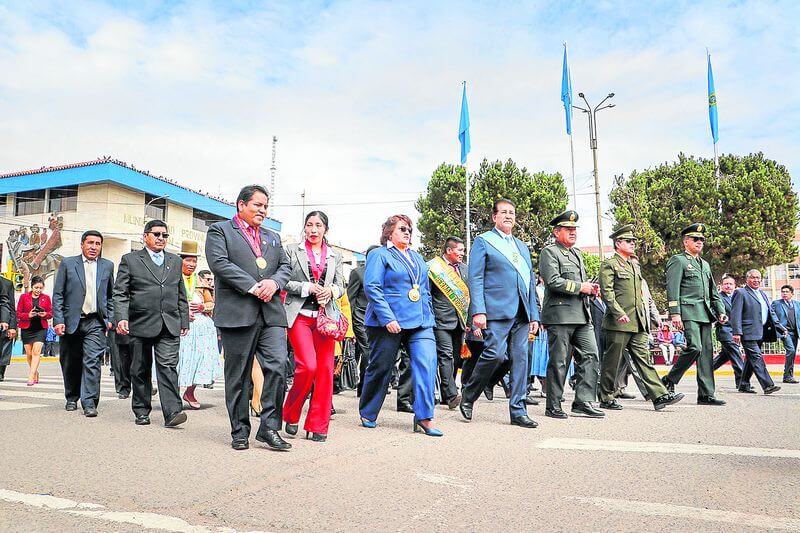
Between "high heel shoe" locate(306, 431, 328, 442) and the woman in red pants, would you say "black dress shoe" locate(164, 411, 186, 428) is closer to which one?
the woman in red pants

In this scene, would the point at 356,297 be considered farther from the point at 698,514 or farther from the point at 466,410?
the point at 698,514

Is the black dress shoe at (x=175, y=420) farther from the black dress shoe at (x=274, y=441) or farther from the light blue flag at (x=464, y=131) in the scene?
the light blue flag at (x=464, y=131)

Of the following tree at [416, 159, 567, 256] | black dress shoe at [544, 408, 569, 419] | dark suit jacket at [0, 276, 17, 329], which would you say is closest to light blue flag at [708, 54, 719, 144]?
tree at [416, 159, 567, 256]

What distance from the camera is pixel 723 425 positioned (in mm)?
6062

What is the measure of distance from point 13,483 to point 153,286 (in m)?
2.89

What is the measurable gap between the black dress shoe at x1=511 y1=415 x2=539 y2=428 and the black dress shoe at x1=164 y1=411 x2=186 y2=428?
9.59ft

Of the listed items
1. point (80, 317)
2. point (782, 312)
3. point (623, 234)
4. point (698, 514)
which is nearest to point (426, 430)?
point (698, 514)

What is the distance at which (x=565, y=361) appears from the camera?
685 centimetres

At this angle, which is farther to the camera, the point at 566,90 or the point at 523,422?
the point at 566,90

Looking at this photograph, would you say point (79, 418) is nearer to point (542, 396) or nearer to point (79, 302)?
point (79, 302)

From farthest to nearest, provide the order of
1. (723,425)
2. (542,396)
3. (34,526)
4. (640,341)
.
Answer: (542,396) → (640,341) → (723,425) → (34,526)

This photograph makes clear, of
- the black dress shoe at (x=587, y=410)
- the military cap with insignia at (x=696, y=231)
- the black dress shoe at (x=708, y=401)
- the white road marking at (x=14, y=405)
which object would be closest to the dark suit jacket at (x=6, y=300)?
the white road marking at (x=14, y=405)

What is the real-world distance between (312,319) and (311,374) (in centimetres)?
46

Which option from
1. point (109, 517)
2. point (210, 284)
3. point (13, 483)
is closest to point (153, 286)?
point (210, 284)
